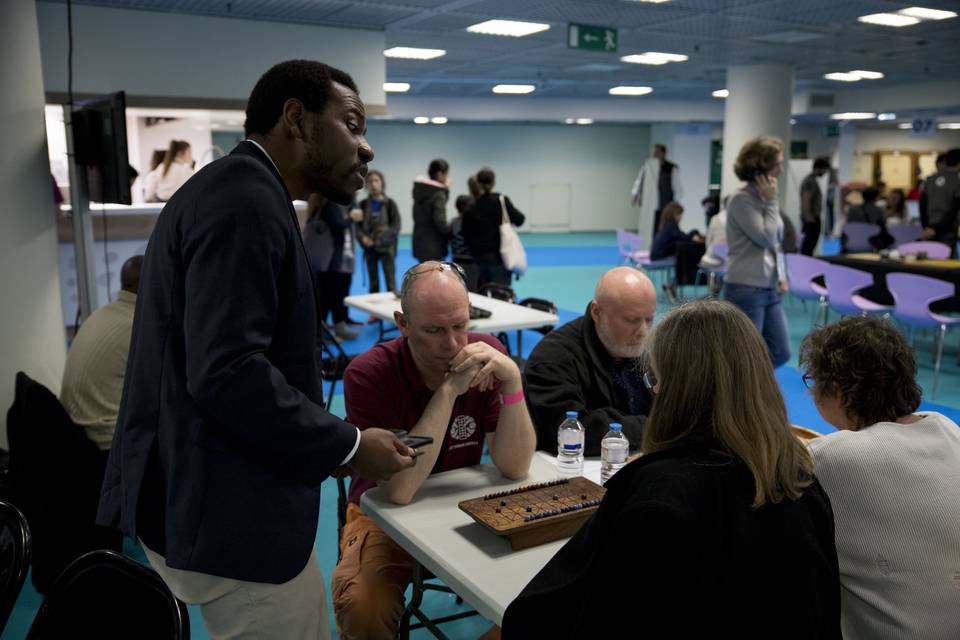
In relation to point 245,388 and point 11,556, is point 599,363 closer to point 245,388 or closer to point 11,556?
point 245,388

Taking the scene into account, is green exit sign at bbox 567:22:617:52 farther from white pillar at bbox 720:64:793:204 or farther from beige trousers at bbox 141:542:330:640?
beige trousers at bbox 141:542:330:640

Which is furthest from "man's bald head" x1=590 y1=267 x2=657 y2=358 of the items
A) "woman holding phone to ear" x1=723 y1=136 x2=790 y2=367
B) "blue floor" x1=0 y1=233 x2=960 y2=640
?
"woman holding phone to ear" x1=723 y1=136 x2=790 y2=367

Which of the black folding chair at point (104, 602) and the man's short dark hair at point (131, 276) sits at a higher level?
the man's short dark hair at point (131, 276)

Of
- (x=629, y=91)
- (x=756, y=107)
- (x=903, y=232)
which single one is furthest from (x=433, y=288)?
(x=629, y=91)

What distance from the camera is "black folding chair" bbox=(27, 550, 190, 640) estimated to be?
1474 millimetres

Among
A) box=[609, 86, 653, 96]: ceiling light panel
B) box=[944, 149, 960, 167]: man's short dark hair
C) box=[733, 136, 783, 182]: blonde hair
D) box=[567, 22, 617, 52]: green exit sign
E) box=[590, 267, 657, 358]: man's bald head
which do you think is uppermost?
box=[609, 86, 653, 96]: ceiling light panel

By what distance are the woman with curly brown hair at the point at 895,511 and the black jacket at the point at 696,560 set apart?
304 mm

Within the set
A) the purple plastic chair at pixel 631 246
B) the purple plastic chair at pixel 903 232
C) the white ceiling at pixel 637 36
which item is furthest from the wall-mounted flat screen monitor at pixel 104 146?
the purple plastic chair at pixel 903 232

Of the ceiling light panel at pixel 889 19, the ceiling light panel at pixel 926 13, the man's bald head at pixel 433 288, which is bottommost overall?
the man's bald head at pixel 433 288

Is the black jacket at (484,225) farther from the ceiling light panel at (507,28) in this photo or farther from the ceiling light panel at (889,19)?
the ceiling light panel at (889,19)

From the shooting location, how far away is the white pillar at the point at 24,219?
156 inches

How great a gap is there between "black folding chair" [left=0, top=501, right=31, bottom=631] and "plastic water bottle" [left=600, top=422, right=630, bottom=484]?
4.68 ft

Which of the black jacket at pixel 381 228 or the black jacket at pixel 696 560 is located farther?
the black jacket at pixel 381 228

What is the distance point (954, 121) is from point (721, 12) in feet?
54.6
